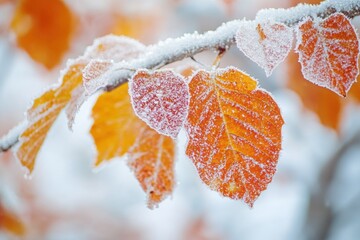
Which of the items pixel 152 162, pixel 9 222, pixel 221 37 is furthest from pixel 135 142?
pixel 9 222

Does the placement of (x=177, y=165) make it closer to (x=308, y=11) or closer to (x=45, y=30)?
(x=45, y=30)

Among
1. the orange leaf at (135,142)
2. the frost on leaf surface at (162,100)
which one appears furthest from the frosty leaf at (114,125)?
the frost on leaf surface at (162,100)

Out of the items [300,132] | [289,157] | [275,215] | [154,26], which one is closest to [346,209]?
[300,132]

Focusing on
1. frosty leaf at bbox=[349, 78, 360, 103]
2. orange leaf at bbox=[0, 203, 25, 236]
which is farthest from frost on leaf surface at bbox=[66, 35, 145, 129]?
orange leaf at bbox=[0, 203, 25, 236]

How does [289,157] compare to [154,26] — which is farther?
[154,26]

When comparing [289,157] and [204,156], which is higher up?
[289,157]

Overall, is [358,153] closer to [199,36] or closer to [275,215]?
[275,215]

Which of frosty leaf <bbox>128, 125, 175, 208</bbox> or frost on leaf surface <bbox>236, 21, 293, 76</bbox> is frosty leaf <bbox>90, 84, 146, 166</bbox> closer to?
frosty leaf <bbox>128, 125, 175, 208</bbox>
